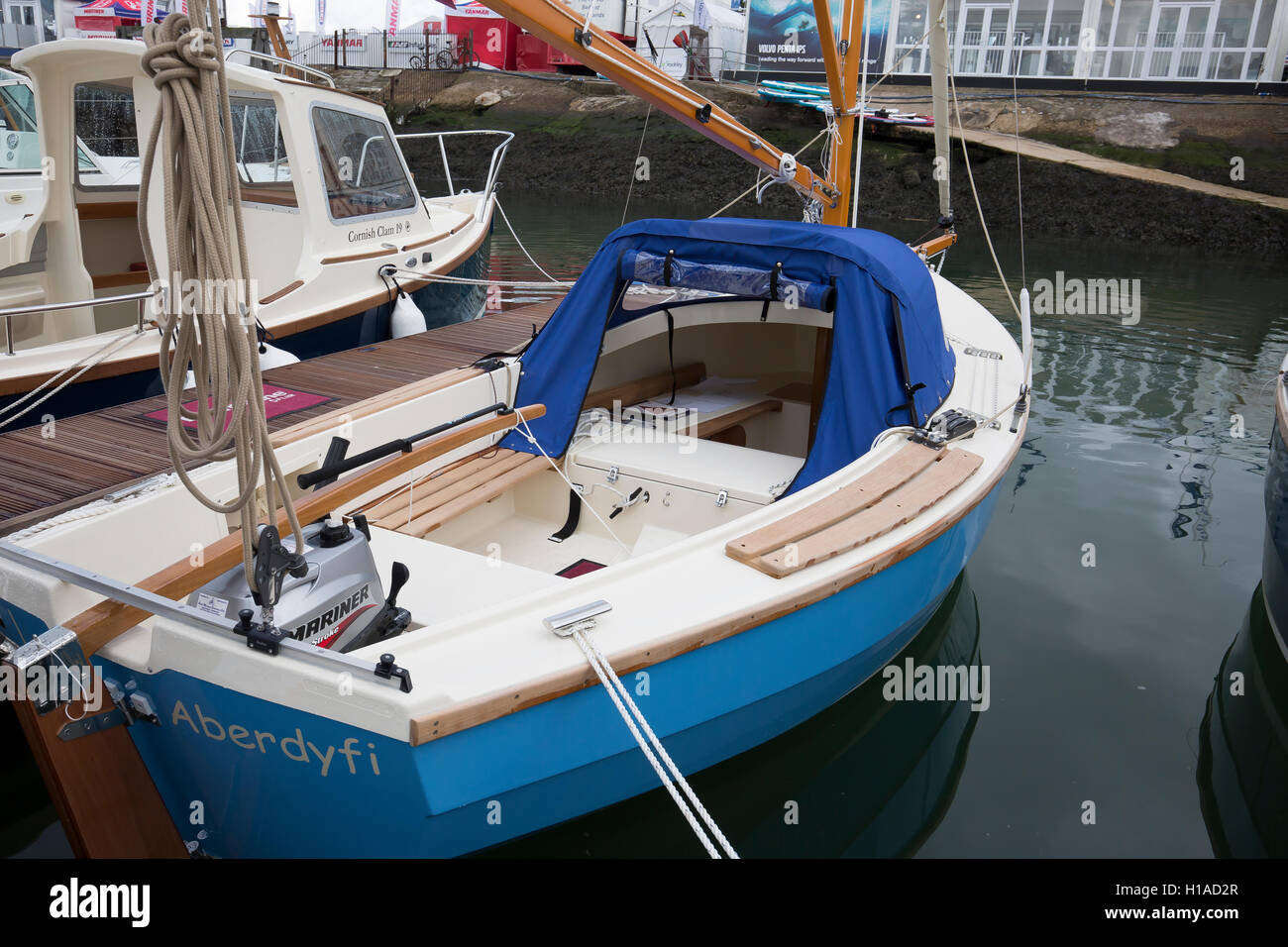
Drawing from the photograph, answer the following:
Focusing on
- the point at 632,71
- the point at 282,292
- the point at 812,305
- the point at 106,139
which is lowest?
the point at 282,292

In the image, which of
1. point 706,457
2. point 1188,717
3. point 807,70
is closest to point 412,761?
point 706,457

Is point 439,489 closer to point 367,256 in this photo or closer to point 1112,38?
point 367,256

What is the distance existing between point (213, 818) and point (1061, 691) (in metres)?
3.19

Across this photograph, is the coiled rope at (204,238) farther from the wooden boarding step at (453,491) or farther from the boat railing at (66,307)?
the boat railing at (66,307)

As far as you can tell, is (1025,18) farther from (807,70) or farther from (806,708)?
(806,708)

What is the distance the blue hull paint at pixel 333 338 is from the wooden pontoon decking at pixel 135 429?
0.39m

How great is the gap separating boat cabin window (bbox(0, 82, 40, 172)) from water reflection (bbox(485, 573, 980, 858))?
7229 mm

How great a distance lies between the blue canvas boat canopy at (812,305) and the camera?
3865 mm

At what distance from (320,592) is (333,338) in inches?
170

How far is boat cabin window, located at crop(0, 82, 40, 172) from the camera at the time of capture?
24.7 feet

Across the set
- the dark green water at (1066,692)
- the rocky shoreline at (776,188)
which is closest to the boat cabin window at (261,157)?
the dark green water at (1066,692)

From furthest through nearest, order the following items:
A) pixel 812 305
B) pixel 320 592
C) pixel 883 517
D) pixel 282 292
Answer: pixel 282 292
pixel 812 305
pixel 883 517
pixel 320 592

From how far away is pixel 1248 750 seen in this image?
148 inches

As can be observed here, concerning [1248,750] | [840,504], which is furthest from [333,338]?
[1248,750]
